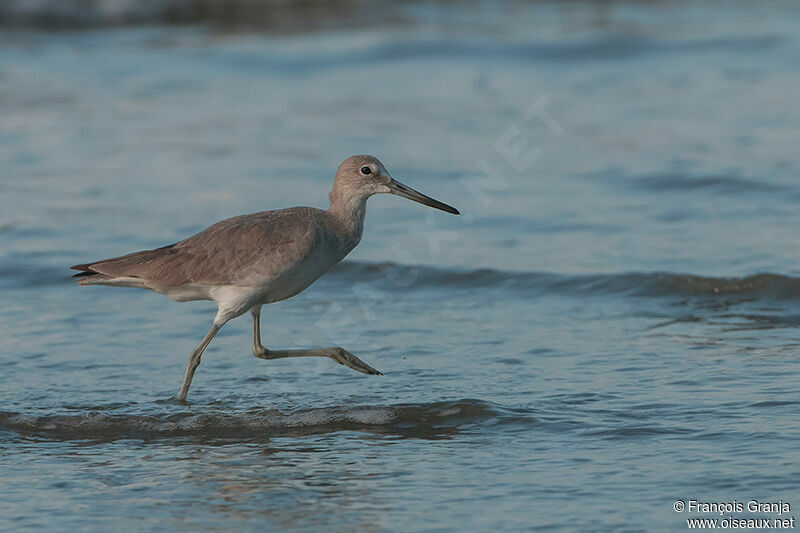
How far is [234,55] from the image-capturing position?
18641 millimetres

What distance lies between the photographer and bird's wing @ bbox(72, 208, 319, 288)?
6738 mm

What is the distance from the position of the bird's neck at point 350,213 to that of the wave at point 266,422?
963 millimetres

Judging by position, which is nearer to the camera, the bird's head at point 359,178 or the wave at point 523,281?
the bird's head at point 359,178

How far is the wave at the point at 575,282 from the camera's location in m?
8.66

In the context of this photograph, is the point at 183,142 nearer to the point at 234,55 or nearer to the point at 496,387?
the point at 234,55

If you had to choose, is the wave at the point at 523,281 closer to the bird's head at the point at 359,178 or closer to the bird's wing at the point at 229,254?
the bird's head at the point at 359,178

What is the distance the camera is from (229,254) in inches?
268

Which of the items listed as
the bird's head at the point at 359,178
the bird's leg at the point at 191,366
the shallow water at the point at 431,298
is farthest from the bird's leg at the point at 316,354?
the bird's head at the point at 359,178

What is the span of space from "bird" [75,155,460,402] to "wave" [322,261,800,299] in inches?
89.2

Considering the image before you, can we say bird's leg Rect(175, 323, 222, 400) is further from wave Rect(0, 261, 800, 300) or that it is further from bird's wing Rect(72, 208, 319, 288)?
wave Rect(0, 261, 800, 300)

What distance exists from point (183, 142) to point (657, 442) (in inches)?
339

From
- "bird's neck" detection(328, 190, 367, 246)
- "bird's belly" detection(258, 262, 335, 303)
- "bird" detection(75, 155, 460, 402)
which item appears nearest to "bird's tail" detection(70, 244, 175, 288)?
"bird" detection(75, 155, 460, 402)

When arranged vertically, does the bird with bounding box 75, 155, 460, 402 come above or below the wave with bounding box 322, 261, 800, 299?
above

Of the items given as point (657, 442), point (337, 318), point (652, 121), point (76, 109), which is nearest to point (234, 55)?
point (76, 109)
